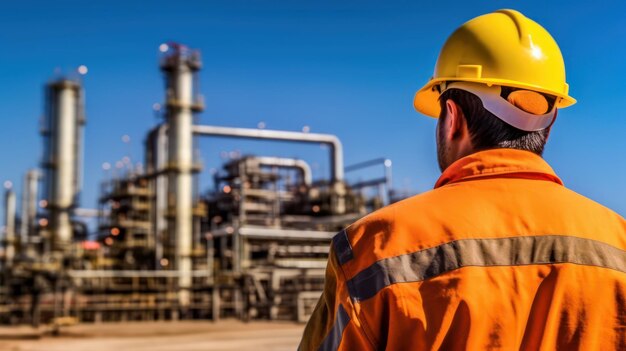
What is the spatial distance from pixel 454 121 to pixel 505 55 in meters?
0.17

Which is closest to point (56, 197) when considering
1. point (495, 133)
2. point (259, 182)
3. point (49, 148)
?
point (49, 148)

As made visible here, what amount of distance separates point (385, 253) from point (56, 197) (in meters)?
27.3

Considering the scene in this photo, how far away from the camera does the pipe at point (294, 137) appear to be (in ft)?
94.0

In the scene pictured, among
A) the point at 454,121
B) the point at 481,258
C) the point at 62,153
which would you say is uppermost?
the point at 62,153

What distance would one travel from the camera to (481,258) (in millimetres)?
1290

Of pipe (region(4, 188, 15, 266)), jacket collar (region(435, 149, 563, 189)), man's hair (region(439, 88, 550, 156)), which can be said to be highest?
pipe (region(4, 188, 15, 266))

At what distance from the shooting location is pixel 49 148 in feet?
90.0

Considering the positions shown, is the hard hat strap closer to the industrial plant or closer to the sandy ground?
the sandy ground

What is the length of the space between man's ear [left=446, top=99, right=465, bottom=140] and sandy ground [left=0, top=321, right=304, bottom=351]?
11838 millimetres

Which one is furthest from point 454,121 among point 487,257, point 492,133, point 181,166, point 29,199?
point 29,199

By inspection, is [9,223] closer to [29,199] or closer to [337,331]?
[29,199]

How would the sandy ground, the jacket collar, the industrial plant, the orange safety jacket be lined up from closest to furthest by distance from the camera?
the orange safety jacket, the jacket collar, the sandy ground, the industrial plant

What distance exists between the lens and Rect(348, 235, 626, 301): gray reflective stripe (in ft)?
4.09

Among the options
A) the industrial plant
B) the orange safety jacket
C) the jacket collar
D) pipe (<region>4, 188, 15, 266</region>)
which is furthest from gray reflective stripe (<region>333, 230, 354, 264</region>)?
pipe (<region>4, 188, 15, 266</region>)
